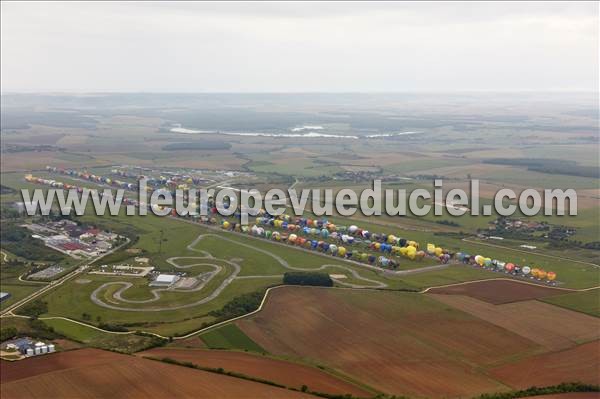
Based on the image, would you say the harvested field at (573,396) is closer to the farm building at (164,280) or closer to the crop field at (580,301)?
the crop field at (580,301)

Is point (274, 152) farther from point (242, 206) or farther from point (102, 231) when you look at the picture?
point (102, 231)

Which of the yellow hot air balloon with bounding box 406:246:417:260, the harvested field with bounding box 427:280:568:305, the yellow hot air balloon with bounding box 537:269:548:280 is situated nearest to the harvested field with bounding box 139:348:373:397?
the harvested field with bounding box 427:280:568:305

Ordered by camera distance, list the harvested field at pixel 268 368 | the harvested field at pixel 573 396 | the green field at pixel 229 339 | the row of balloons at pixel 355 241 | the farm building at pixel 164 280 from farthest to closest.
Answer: the row of balloons at pixel 355 241, the farm building at pixel 164 280, the green field at pixel 229 339, the harvested field at pixel 268 368, the harvested field at pixel 573 396

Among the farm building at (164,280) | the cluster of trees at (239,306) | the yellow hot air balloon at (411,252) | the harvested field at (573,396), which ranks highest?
the yellow hot air balloon at (411,252)

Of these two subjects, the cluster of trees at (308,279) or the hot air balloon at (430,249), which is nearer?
the cluster of trees at (308,279)

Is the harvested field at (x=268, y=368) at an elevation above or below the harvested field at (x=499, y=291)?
below

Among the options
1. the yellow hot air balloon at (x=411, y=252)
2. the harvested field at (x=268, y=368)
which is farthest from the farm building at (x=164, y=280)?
the yellow hot air balloon at (x=411, y=252)

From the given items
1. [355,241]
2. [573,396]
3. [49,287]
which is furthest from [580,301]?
[49,287]
